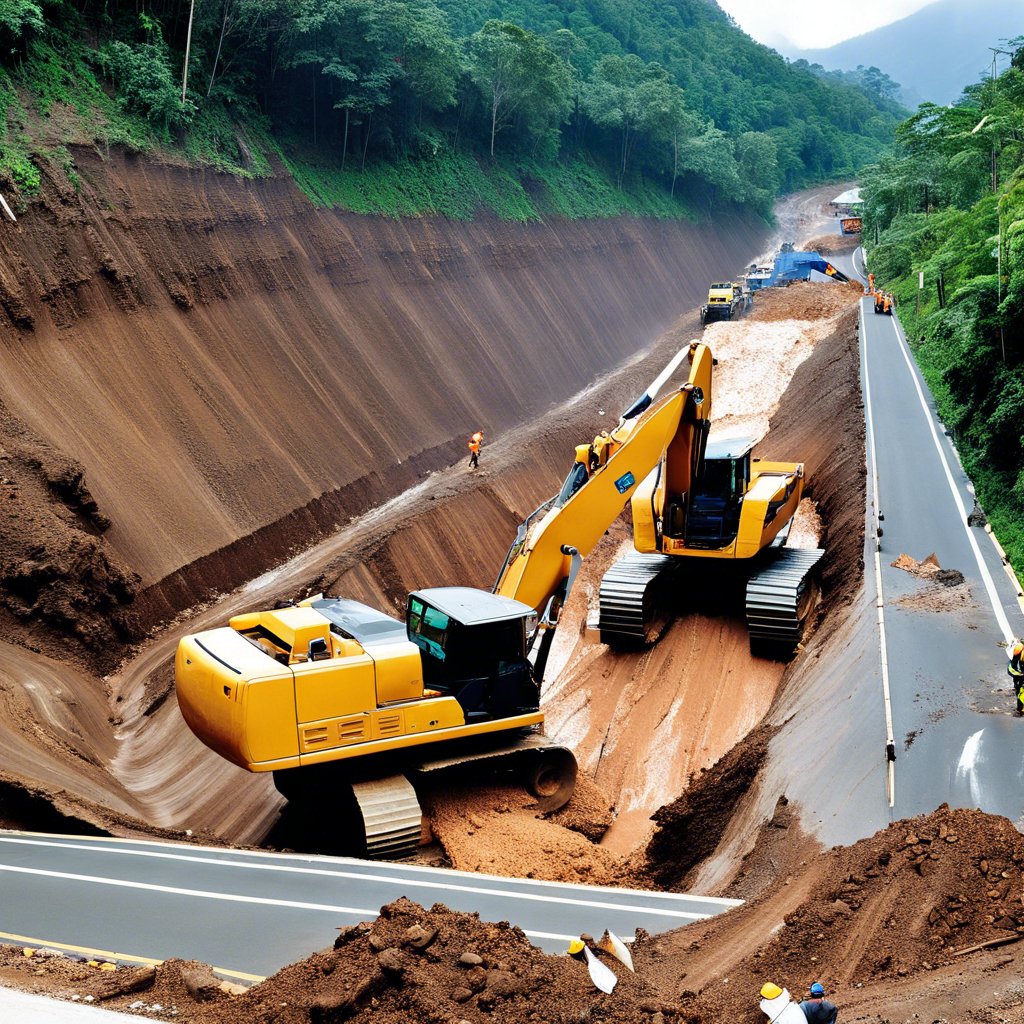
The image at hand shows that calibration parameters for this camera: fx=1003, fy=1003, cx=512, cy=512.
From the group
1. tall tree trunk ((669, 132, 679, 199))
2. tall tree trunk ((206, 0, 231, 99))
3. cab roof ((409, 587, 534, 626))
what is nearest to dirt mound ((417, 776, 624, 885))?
cab roof ((409, 587, 534, 626))

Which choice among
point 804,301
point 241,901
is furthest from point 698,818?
point 804,301

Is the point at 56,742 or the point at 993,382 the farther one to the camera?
the point at 993,382

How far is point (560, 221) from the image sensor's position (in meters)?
53.3

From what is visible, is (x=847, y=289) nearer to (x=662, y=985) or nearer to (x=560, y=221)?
(x=560, y=221)

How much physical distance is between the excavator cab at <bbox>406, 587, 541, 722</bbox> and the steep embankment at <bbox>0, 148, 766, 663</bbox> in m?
7.87

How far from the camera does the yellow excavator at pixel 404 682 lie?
11.1 meters

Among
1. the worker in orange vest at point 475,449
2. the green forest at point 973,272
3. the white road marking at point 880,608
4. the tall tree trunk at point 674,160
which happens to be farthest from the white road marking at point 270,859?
the tall tree trunk at point 674,160

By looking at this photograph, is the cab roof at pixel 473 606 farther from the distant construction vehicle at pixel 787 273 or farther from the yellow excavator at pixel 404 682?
the distant construction vehicle at pixel 787 273

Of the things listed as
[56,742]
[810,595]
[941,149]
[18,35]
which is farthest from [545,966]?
[941,149]

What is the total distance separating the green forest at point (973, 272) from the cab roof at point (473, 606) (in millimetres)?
8890

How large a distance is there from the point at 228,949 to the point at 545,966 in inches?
109

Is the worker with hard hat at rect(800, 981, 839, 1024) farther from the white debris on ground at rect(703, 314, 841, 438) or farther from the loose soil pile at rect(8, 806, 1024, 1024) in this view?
the white debris on ground at rect(703, 314, 841, 438)

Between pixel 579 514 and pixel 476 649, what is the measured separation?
2736 millimetres

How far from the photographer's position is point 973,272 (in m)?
26.7
